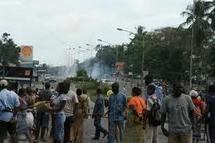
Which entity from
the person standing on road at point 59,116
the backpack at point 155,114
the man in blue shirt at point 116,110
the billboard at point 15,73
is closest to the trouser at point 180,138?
the backpack at point 155,114

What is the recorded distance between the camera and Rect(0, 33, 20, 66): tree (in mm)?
114438

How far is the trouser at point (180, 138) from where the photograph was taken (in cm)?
1159

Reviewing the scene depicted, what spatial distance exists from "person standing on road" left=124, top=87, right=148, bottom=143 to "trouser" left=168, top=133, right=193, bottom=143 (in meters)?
2.42

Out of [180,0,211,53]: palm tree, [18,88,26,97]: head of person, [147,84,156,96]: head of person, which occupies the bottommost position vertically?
[18,88,26,97]: head of person

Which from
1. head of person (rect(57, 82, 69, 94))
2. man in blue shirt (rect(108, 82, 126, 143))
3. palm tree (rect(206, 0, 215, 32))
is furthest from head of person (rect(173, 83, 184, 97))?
palm tree (rect(206, 0, 215, 32))

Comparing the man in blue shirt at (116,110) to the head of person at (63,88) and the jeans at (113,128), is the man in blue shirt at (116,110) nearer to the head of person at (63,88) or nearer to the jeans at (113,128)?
the jeans at (113,128)

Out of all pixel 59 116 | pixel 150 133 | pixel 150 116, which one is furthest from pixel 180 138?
pixel 59 116

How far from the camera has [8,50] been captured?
116125 millimetres

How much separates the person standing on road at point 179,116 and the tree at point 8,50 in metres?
100.0

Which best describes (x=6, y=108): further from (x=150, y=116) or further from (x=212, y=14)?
(x=212, y=14)

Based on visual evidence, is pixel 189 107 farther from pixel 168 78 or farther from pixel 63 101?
pixel 168 78

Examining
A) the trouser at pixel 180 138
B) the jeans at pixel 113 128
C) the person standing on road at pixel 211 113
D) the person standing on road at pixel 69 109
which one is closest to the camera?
the trouser at pixel 180 138

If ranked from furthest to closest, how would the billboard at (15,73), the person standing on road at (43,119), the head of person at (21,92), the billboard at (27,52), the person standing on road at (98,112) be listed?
the billboard at (27,52)
the billboard at (15,73)
the person standing on road at (98,112)
the person standing on road at (43,119)
the head of person at (21,92)

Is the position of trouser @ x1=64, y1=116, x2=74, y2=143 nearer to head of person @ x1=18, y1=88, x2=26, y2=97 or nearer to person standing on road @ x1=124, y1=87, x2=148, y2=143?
person standing on road @ x1=124, y1=87, x2=148, y2=143
